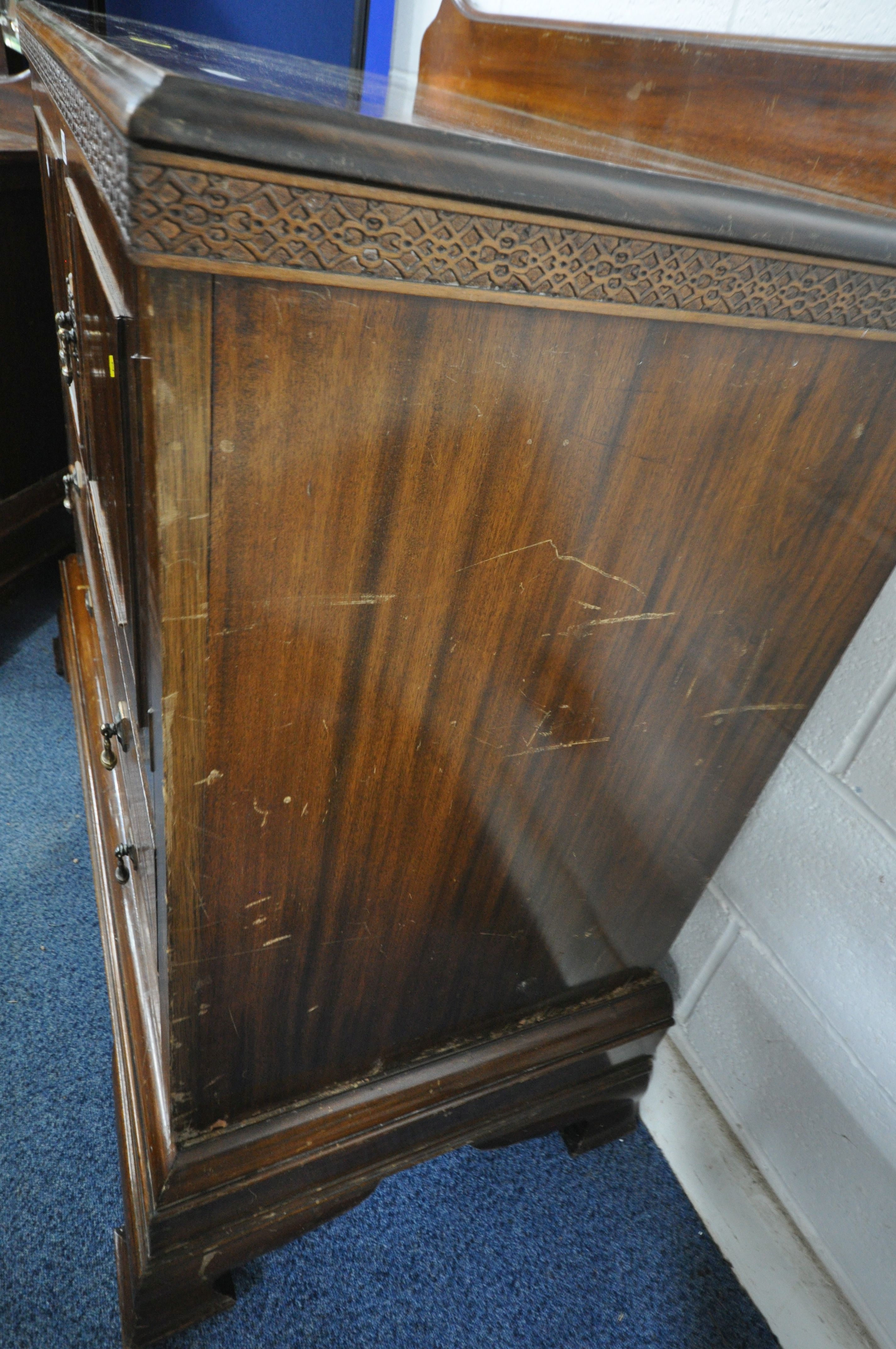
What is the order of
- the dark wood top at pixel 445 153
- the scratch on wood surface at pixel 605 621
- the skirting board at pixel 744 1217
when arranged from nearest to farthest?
1. the dark wood top at pixel 445 153
2. the scratch on wood surface at pixel 605 621
3. the skirting board at pixel 744 1217

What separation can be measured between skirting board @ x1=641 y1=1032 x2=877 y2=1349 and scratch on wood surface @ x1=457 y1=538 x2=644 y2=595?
667 millimetres

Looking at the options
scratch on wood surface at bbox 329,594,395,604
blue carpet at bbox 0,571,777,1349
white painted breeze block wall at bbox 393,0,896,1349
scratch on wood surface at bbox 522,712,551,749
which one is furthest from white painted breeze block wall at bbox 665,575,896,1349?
scratch on wood surface at bbox 329,594,395,604

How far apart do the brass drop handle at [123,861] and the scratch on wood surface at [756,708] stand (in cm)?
51

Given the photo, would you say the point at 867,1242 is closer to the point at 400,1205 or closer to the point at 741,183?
the point at 400,1205

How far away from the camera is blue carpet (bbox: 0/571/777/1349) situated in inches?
31.7

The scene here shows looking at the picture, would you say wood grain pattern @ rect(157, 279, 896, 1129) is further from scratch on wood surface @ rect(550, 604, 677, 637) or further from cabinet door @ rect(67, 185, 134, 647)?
cabinet door @ rect(67, 185, 134, 647)

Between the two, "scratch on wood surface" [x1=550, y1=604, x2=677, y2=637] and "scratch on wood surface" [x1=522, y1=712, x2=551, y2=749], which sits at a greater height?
"scratch on wood surface" [x1=550, y1=604, x2=677, y2=637]

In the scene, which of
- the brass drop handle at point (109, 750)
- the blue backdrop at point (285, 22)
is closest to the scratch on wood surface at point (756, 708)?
the brass drop handle at point (109, 750)

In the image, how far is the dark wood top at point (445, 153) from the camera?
0.29 meters

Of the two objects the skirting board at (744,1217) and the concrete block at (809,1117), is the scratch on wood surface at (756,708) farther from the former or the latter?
the skirting board at (744,1217)

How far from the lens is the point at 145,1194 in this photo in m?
0.68

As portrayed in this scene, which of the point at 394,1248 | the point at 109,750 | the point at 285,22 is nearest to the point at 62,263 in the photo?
the point at 109,750

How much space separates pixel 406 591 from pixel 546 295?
176 millimetres

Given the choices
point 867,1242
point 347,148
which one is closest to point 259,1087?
point 867,1242
